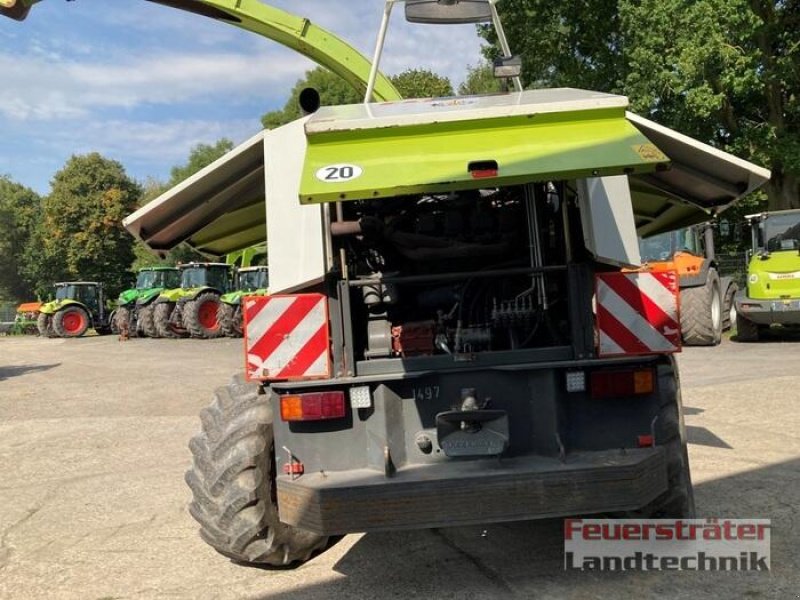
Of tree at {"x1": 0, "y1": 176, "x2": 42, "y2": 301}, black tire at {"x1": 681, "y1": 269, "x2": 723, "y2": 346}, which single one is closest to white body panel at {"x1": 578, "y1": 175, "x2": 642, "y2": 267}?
black tire at {"x1": 681, "y1": 269, "x2": 723, "y2": 346}

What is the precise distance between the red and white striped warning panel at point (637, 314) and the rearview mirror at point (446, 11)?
8.16 ft

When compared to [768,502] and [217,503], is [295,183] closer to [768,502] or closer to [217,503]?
[217,503]

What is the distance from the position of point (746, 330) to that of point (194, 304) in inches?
626

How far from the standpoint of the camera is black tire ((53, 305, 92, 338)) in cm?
3000

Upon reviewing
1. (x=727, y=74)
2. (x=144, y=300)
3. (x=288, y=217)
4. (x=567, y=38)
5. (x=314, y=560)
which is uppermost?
(x=567, y=38)

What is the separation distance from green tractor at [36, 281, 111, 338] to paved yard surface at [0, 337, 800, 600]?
21840 mm

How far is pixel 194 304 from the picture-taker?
23.2m

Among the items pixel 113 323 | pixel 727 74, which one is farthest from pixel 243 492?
pixel 113 323

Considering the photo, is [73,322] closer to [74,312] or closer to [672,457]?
[74,312]

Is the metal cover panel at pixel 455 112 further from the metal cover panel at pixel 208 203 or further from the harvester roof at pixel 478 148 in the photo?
the metal cover panel at pixel 208 203

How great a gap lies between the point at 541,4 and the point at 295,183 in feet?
60.7

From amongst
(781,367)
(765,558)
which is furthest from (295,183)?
(781,367)

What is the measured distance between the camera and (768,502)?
4.59 metres

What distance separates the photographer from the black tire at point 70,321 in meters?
30.0
